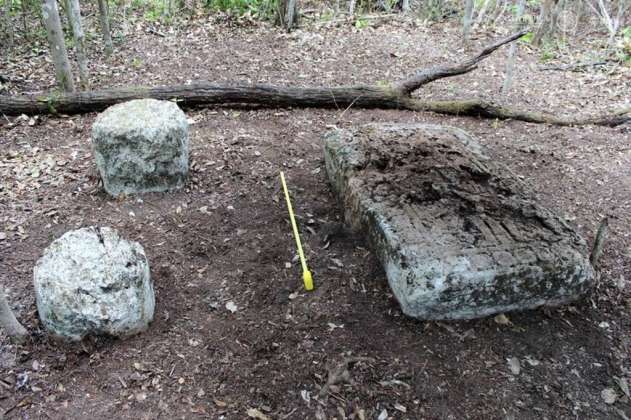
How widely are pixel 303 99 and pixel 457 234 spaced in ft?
10.3

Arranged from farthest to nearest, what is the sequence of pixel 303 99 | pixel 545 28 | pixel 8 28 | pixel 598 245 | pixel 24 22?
pixel 545 28, pixel 24 22, pixel 8 28, pixel 303 99, pixel 598 245

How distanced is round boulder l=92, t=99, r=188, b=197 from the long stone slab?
1367mm

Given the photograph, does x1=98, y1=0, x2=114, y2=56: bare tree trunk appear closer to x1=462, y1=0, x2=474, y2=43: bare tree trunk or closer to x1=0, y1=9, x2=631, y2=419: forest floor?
x1=0, y1=9, x2=631, y2=419: forest floor

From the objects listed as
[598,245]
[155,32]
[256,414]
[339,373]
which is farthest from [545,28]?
[256,414]

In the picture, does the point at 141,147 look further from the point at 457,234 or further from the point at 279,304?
the point at 457,234

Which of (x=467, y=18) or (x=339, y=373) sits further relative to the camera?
(x=467, y=18)

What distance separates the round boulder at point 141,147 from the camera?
383 centimetres

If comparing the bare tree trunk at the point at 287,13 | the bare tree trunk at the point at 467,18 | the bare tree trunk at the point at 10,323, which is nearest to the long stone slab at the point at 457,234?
the bare tree trunk at the point at 10,323

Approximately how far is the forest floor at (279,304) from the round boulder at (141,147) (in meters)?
0.15

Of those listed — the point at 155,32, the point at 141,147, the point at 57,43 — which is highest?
the point at 57,43

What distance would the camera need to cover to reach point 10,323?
2689mm

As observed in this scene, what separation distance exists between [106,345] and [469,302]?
2125 millimetres

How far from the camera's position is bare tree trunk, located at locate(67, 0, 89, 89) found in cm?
561

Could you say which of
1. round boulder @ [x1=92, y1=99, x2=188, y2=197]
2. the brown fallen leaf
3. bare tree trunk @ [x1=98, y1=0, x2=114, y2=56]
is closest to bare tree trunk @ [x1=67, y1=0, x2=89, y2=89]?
bare tree trunk @ [x1=98, y1=0, x2=114, y2=56]
